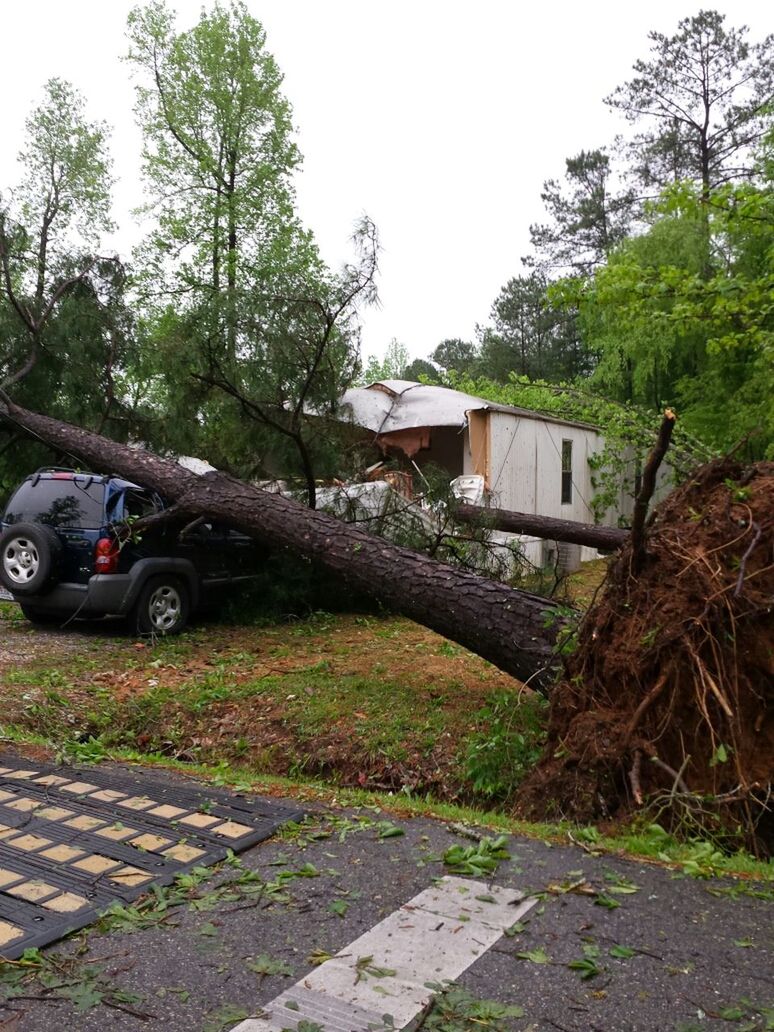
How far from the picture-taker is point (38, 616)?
1003 cm

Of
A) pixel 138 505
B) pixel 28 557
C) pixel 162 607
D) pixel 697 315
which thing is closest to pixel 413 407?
pixel 697 315

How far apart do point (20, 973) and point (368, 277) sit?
834cm

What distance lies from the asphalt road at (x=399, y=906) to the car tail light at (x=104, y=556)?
562cm

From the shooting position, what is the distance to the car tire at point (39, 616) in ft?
32.2

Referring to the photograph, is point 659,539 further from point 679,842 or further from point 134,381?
point 134,381

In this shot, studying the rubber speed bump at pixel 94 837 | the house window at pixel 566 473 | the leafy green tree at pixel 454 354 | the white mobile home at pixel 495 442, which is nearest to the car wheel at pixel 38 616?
the rubber speed bump at pixel 94 837

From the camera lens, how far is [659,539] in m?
5.50

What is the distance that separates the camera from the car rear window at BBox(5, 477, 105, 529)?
9.26 metres

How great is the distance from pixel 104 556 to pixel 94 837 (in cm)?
526

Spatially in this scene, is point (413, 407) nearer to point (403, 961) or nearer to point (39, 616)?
point (39, 616)

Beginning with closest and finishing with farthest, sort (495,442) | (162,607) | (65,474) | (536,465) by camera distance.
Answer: (65,474) → (162,607) → (495,442) → (536,465)

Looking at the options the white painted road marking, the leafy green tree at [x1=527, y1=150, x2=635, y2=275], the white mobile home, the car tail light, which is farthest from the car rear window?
the leafy green tree at [x1=527, y1=150, x2=635, y2=275]

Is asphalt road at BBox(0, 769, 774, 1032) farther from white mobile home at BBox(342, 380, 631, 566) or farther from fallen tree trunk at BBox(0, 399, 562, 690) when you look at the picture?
white mobile home at BBox(342, 380, 631, 566)

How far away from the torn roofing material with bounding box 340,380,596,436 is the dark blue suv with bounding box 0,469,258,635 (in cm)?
581
